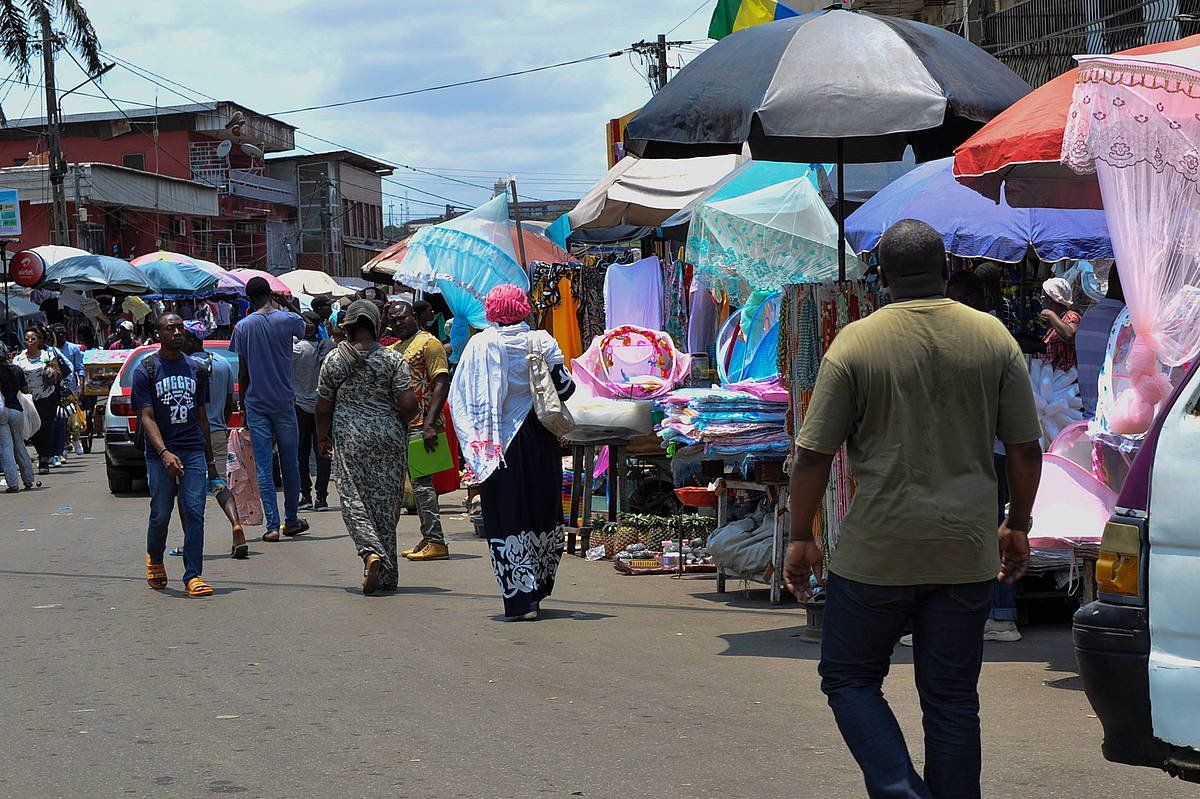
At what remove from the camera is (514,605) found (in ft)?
29.0

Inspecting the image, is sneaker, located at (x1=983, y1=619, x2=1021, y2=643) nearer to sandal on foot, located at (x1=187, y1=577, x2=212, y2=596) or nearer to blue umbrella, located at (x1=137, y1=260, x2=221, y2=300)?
sandal on foot, located at (x1=187, y1=577, x2=212, y2=596)

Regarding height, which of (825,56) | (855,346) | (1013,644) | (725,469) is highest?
(825,56)

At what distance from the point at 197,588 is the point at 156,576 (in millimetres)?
452

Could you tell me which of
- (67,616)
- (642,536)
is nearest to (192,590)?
(67,616)

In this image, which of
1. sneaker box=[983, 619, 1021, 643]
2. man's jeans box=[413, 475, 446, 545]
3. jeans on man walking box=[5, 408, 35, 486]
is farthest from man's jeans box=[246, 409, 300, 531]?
sneaker box=[983, 619, 1021, 643]

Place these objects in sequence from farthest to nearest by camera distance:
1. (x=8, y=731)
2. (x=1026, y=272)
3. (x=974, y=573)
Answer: (x=1026, y=272)
(x=8, y=731)
(x=974, y=573)

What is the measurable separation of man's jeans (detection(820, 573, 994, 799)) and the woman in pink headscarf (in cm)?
469

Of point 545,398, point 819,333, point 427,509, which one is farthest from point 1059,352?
point 427,509

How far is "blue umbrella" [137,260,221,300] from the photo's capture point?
91.1 ft

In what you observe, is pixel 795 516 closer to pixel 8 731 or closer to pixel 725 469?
pixel 8 731

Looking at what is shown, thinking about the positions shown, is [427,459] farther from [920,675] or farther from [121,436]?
[920,675]

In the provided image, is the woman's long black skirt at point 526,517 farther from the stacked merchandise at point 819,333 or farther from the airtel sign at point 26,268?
the airtel sign at point 26,268

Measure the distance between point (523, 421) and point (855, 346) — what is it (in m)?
4.97

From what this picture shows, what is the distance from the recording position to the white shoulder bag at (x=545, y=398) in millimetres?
8969
